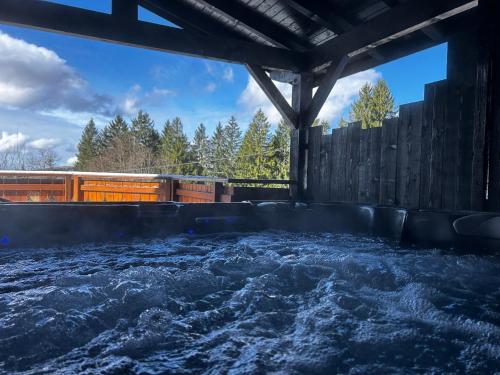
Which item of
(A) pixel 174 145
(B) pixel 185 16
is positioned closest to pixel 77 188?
(B) pixel 185 16

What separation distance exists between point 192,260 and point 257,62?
8.73 ft

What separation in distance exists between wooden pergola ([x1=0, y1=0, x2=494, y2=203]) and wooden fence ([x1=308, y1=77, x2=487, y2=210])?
0.92 ft

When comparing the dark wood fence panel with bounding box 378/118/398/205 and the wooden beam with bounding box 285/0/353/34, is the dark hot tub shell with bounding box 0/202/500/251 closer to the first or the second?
the dark wood fence panel with bounding box 378/118/398/205

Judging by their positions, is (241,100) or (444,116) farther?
(241,100)

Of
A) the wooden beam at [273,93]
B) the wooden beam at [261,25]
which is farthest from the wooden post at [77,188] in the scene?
the wooden beam at [261,25]

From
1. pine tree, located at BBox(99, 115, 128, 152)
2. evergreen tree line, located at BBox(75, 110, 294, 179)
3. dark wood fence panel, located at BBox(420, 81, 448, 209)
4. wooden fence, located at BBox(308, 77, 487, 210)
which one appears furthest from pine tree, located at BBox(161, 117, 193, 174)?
dark wood fence panel, located at BBox(420, 81, 448, 209)

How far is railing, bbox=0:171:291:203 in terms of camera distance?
4.20 m

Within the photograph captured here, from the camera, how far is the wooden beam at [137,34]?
2.92m

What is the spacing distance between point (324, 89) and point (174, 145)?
24.7 meters

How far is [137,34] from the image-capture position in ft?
10.8

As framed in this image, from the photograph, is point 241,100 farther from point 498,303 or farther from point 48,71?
point 498,303

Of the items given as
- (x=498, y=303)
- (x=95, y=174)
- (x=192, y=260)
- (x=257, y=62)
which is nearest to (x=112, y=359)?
(x=192, y=260)

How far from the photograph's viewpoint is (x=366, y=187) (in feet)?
11.8

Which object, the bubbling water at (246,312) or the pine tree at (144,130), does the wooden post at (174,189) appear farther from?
the pine tree at (144,130)
